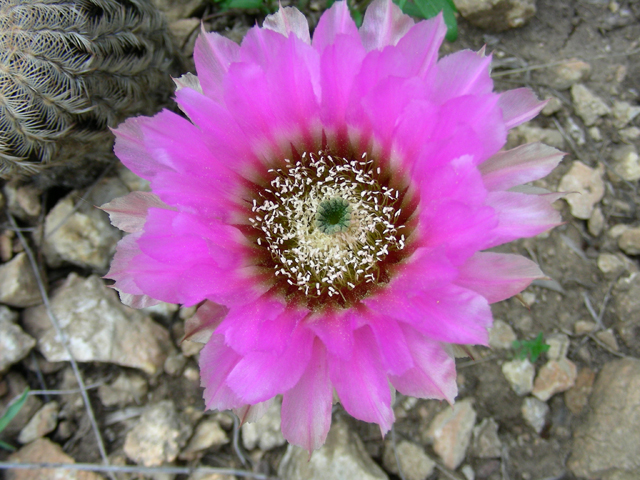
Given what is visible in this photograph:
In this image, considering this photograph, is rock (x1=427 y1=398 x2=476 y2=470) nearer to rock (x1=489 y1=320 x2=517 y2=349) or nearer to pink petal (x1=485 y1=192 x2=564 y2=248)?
rock (x1=489 y1=320 x2=517 y2=349)

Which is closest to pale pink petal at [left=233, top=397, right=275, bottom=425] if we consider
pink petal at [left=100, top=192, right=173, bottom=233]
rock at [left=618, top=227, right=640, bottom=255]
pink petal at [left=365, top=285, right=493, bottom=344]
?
pink petal at [left=365, top=285, right=493, bottom=344]

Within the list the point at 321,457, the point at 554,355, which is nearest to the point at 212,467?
the point at 321,457

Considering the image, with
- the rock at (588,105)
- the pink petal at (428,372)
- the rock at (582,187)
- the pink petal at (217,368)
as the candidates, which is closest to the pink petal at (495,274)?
the pink petal at (428,372)

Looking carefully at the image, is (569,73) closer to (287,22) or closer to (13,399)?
(287,22)

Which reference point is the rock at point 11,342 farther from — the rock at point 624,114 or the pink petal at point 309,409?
the rock at point 624,114

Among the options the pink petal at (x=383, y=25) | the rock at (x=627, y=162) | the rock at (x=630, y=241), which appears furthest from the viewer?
the rock at (x=627, y=162)
